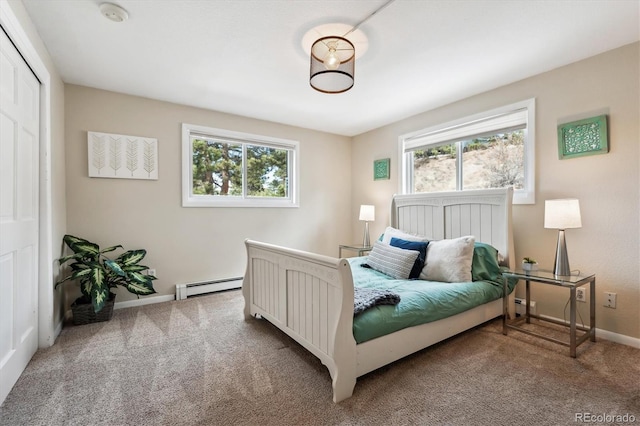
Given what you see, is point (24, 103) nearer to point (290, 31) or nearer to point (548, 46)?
point (290, 31)

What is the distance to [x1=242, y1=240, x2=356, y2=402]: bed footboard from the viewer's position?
5.30 ft

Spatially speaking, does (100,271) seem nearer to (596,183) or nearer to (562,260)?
(562,260)

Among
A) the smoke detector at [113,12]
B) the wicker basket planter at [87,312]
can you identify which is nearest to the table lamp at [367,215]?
the wicker basket planter at [87,312]

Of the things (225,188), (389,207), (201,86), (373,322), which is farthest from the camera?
(389,207)

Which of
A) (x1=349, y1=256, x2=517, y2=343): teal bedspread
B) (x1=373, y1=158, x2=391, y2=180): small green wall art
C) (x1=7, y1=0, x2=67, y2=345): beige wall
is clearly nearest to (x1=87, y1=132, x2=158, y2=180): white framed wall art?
(x1=7, y1=0, x2=67, y2=345): beige wall

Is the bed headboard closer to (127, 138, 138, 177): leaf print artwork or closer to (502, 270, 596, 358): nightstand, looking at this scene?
(502, 270, 596, 358): nightstand

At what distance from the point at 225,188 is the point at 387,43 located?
2606mm

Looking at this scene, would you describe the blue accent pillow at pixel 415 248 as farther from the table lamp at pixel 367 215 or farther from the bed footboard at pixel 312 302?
the bed footboard at pixel 312 302

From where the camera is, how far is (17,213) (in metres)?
1.82

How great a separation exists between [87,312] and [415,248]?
311 cm

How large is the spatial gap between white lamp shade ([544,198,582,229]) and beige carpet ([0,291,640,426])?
92 cm

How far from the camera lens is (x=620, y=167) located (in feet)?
7.54

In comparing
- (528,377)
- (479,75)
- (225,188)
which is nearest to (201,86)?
(225,188)

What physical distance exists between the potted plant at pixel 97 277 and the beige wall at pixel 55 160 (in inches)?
5.3
